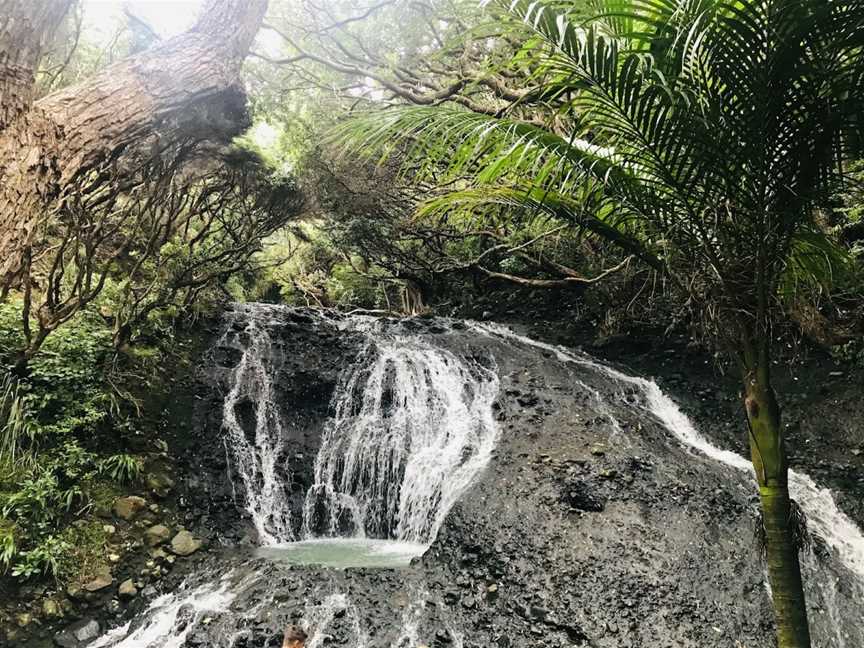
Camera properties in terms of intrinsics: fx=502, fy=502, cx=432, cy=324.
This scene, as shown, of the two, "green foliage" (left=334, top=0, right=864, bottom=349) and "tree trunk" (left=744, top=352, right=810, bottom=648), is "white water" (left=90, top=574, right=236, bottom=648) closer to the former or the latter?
"green foliage" (left=334, top=0, right=864, bottom=349)

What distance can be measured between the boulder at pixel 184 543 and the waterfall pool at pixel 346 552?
0.71m

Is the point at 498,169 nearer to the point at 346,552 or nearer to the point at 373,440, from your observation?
the point at 346,552

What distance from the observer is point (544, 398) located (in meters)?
8.25

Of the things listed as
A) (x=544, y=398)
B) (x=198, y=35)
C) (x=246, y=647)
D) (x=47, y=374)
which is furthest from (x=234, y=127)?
(x=544, y=398)

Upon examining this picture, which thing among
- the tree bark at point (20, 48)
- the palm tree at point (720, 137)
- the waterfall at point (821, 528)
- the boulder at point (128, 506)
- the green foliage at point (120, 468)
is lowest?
the waterfall at point (821, 528)

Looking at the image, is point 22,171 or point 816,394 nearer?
point 22,171

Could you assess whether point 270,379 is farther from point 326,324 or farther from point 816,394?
point 816,394

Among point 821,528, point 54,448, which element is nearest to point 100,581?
point 54,448

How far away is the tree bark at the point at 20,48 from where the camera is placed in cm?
304

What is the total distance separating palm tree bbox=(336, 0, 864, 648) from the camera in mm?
2709

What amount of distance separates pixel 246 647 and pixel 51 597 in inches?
80.4

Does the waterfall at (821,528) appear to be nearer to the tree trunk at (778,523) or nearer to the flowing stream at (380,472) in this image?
the flowing stream at (380,472)

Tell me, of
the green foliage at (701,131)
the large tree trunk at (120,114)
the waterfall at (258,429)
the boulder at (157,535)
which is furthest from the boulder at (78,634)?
the green foliage at (701,131)

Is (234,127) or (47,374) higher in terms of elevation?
(234,127)
